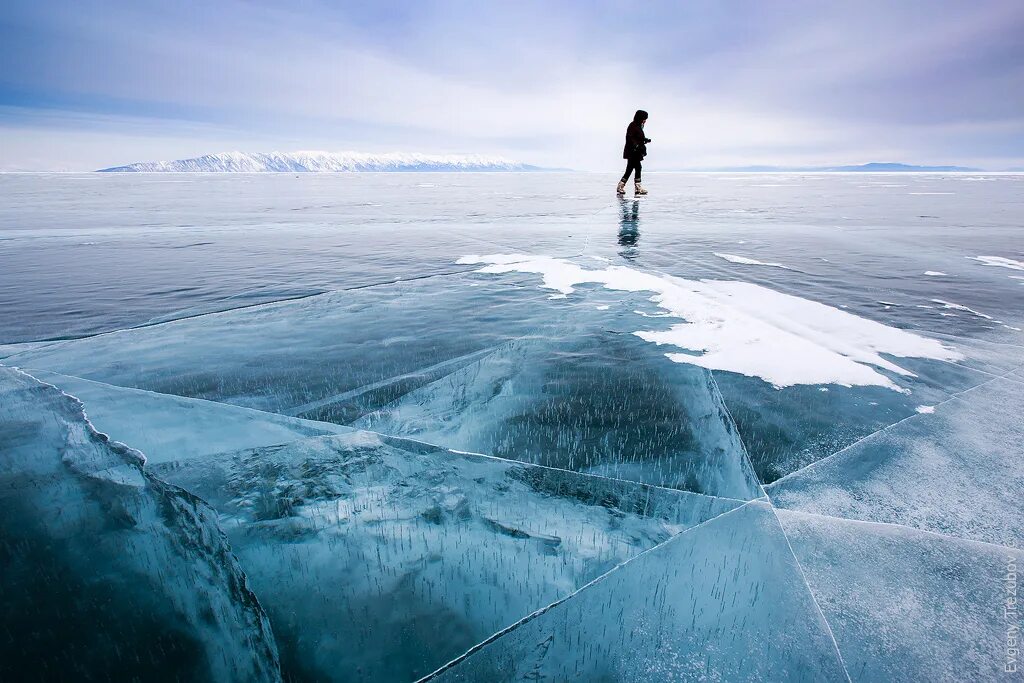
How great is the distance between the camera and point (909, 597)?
4.57 ft

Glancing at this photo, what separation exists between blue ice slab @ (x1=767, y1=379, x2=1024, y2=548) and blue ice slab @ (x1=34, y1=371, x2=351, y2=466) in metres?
2.11

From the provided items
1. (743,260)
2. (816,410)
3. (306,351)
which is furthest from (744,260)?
(306,351)

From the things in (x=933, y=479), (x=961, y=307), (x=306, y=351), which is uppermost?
(x=961, y=307)

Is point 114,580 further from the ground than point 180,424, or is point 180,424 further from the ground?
point 180,424

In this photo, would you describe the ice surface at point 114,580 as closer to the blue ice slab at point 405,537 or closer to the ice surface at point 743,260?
the blue ice slab at point 405,537

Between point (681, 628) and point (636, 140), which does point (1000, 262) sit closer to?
point (681, 628)

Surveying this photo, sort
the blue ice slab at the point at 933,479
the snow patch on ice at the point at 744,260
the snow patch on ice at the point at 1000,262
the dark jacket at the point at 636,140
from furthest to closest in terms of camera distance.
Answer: the dark jacket at the point at 636,140, the snow patch on ice at the point at 744,260, the snow patch on ice at the point at 1000,262, the blue ice slab at the point at 933,479

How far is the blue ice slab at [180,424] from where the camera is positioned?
218 centimetres

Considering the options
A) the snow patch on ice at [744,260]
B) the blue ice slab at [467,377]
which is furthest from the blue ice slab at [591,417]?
the snow patch on ice at [744,260]

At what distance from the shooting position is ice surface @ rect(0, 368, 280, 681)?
123 centimetres

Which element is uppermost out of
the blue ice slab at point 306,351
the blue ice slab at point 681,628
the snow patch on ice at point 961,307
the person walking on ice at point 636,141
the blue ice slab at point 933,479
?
the person walking on ice at point 636,141

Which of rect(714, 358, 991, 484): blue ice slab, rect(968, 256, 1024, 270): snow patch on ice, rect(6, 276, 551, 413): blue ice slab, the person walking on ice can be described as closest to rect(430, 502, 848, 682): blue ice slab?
rect(714, 358, 991, 484): blue ice slab

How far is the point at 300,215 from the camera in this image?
488 inches

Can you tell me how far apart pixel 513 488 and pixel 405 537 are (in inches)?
18.4
